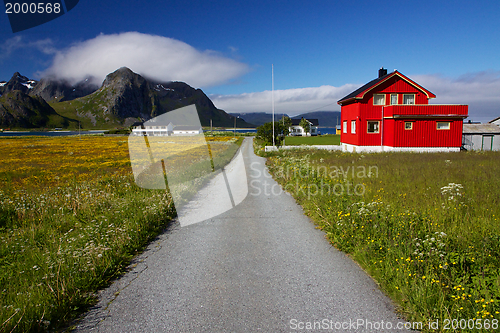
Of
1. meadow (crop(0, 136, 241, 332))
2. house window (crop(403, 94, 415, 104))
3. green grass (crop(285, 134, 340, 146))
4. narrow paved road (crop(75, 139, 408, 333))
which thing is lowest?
narrow paved road (crop(75, 139, 408, 333))

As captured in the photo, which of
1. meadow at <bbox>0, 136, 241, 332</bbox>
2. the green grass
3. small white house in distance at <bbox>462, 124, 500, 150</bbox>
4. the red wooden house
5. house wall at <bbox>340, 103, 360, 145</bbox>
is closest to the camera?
meadow at <bbox>0, 136, 241, 332</bbox>

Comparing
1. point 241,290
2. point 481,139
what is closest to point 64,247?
point 241,290

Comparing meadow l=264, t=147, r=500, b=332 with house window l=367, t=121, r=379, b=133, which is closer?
meadow l=264, t=147, r=500, b=332

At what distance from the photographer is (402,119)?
27.2m

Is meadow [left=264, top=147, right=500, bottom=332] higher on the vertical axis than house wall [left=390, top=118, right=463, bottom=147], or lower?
lower

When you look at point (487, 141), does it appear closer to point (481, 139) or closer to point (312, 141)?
point (481, 139)

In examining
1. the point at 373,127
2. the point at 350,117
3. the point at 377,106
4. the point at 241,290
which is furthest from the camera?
the point at 350,117

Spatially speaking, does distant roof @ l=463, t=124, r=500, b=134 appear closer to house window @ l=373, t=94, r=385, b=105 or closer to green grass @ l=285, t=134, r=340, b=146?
house window @ l=373, t=94, r=385, b=105

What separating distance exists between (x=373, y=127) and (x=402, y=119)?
3046mm

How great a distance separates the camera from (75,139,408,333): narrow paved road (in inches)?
128

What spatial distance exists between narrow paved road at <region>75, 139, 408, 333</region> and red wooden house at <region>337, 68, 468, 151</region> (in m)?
25.6

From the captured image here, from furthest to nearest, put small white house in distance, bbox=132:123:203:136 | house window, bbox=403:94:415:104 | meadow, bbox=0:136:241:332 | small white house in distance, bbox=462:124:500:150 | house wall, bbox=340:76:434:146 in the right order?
small white house in distance, bbox=462:124:500:150
house window, bbox=403:94:415:104
house wall, bbox=340:76:434:146
small white house in distance, bbox=132:123:203:136
meadow, bbox=0:136:241:332

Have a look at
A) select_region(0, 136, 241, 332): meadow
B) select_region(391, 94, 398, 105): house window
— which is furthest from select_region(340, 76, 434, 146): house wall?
select_region(0, 136, 241, 332): meadow

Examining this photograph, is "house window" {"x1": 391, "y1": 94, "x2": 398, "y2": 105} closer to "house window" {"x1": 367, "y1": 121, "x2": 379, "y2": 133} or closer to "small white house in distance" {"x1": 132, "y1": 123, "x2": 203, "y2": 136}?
"house window" {"x1": 367, "y1": 121, "x2": 379, "y2": 133}
